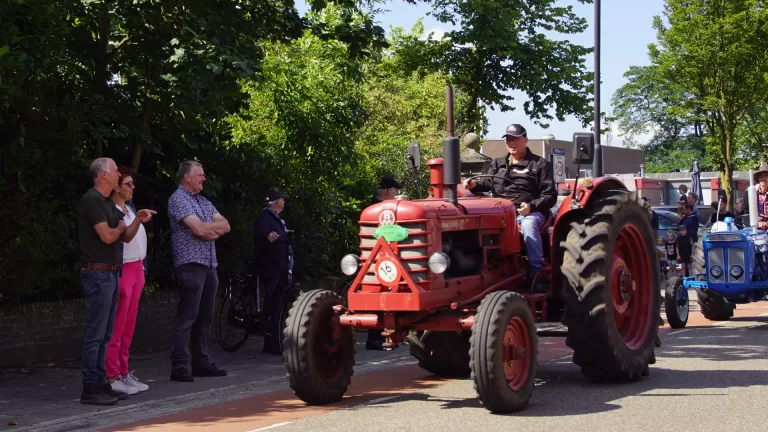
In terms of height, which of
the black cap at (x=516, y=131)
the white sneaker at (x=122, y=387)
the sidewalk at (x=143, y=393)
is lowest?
the sidewalk at (x=143, y=393)

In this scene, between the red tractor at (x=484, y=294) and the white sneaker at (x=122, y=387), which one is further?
the white sneaker at (x=122, y=387)

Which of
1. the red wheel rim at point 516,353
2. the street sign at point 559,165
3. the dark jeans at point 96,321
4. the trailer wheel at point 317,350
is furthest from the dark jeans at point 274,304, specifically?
the street sign at point 559,165

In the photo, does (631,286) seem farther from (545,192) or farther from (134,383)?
(134,383)

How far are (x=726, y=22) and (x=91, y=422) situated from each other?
115 feet

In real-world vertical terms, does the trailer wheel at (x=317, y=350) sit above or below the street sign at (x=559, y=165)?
below

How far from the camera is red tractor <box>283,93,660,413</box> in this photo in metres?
8.57

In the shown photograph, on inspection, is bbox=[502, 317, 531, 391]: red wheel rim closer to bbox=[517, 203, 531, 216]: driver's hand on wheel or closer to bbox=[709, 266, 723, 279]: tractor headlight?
bbox=[517, 203, 531, 216]: driver's hand on wheel

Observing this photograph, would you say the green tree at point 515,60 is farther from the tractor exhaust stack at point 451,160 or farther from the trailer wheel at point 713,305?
the tractor exhaust stack at point 451,160

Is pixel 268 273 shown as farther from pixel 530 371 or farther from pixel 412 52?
pixel 412 52

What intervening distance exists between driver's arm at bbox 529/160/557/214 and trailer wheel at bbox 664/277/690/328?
5.13m

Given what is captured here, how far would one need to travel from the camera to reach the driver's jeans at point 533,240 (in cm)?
992

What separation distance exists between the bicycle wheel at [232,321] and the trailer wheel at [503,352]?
5.47 m

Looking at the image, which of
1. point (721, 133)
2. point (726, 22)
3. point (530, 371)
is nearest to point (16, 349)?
point (530, 371)

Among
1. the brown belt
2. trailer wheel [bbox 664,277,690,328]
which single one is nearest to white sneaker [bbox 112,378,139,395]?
the brown belt
